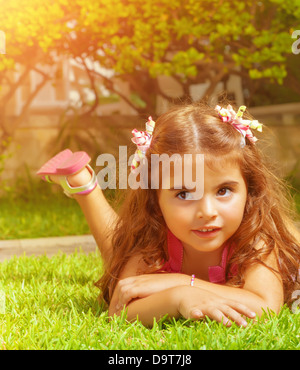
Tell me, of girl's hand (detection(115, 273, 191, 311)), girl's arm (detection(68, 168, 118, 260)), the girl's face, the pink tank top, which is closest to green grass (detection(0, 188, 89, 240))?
girl's arm (detection(68, 168, 118, 260))

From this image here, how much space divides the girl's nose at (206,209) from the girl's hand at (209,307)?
28cm

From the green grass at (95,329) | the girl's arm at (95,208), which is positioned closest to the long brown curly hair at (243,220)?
the green grass at (95,329)

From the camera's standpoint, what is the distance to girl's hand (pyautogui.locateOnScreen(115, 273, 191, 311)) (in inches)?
93.9

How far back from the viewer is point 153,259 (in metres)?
2.65

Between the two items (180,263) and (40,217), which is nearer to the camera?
(180,263)

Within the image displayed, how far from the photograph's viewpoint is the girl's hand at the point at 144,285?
2.38m

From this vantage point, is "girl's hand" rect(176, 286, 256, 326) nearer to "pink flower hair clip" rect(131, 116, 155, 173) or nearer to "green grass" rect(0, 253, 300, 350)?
"green grass" rect(0, 253, 300, 350)

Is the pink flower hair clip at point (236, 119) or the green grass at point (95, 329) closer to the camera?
the green grass at point (95, 329)

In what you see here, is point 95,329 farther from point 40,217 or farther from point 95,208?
point 40,217

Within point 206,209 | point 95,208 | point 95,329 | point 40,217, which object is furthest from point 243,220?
point 40,217

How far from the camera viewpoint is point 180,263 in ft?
8.86

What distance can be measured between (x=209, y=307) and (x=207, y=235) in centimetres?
30

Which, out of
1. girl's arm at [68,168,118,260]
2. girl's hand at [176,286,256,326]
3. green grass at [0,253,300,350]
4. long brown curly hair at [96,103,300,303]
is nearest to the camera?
green grass at [0,253,300,350]

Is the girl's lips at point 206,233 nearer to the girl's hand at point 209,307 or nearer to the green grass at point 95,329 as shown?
the girl's hand at point 209,307
